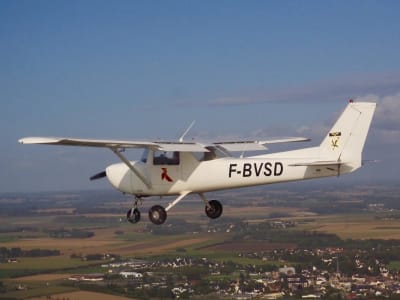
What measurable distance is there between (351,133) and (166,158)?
526 cm

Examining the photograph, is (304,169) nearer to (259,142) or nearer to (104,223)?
(259,142)

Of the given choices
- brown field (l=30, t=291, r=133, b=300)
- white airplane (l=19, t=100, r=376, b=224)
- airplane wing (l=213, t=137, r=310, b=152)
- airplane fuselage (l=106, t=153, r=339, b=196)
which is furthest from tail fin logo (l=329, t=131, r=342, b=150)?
brown field (l=30, t=291, r=133, b=300)

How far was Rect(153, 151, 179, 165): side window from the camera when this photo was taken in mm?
21078

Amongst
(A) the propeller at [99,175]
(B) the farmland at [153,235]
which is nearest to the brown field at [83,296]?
A: (B) the farmland at [153,235]

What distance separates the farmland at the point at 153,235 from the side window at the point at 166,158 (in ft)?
107

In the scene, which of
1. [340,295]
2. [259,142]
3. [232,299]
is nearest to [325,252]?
[340,295]

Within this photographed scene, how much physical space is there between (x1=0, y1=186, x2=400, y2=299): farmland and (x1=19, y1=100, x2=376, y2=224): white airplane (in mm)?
31911

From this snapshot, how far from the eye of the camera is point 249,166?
2020 cm

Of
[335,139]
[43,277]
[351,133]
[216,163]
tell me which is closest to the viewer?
[351,133]

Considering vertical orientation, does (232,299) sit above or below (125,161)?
below

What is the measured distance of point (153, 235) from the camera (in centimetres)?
8350

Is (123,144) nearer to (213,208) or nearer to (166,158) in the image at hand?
(166,158)

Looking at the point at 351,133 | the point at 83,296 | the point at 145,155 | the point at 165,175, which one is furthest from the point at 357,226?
the point at 351,133

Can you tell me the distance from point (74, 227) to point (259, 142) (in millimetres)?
74928
